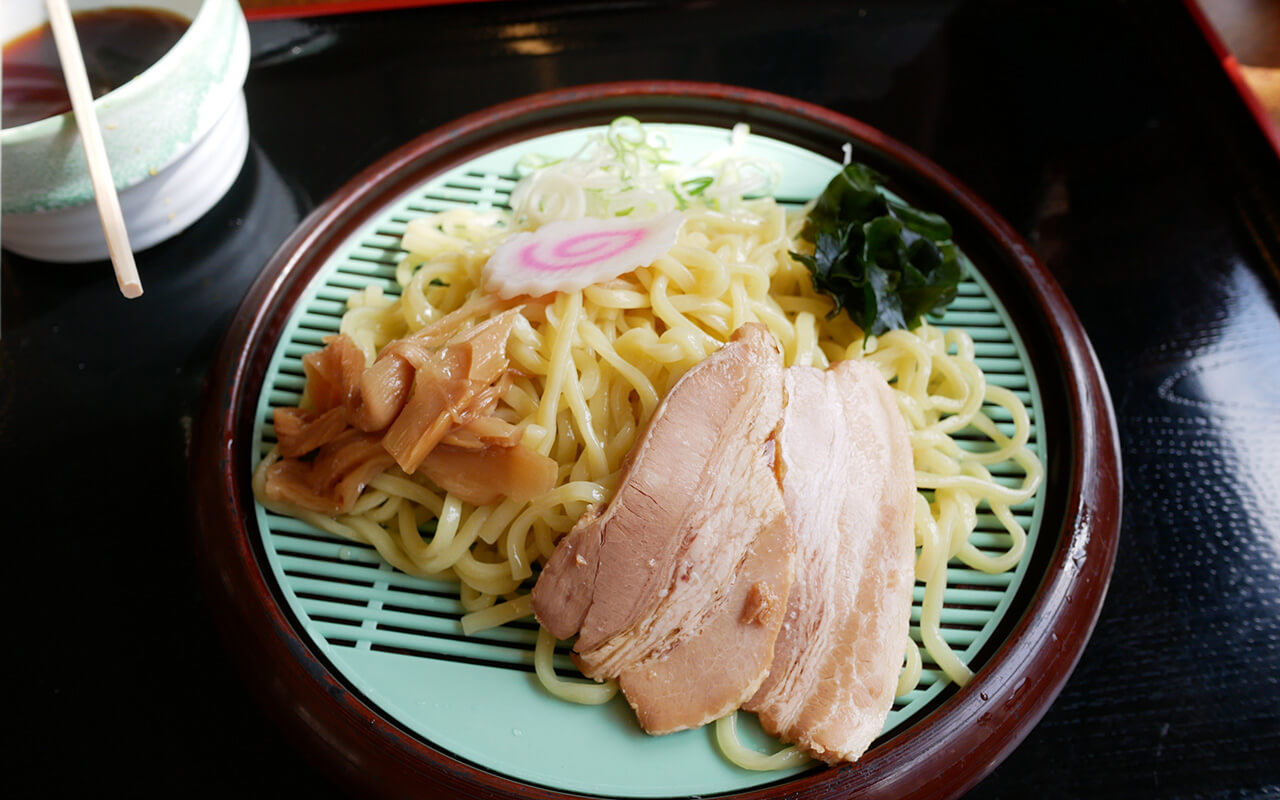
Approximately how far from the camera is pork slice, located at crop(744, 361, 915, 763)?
Result: 1.94 m

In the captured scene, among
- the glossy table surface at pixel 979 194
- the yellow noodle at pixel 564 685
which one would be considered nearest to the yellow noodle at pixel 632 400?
the yellow noodle at pixel 564 685

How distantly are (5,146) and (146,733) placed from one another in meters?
1.61

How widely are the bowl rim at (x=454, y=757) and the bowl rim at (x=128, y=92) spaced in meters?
0.58

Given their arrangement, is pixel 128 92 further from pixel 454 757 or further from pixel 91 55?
pixel 454 757

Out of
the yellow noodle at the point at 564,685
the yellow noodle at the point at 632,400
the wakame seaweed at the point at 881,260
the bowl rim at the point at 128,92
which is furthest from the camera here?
the wakame seaweed at the point at 881,260

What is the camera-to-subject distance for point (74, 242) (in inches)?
110

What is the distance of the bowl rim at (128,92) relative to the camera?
2.28m

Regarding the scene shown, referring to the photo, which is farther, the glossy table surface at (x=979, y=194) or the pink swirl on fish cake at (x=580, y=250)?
the pink swirl on fish cake at (x=580, y=250)

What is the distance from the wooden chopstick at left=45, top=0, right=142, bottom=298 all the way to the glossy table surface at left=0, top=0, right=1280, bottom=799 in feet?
2.18

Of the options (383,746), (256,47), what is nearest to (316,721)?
(383,746)

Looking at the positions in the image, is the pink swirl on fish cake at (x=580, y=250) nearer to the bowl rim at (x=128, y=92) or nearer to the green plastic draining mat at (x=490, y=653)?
the green plastic draining mat at (x=490, y=653)

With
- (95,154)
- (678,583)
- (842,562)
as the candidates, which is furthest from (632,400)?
(95,154)

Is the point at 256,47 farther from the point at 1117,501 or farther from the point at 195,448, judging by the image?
the point at 1117,501

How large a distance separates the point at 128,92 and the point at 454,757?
2023 mm
